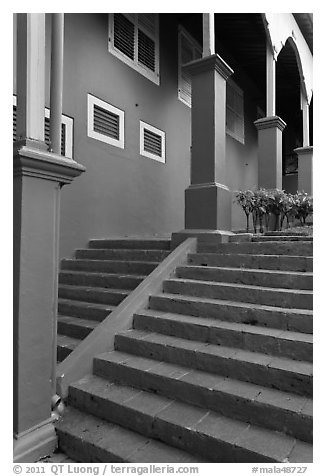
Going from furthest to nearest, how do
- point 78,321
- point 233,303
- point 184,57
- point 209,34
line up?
point 184,57
point 209,34
point 78,321
point 233,303

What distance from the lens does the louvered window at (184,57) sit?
28.0ft

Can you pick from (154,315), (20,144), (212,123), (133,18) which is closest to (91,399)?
(154,315)

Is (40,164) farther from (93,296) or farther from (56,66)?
(93,296)

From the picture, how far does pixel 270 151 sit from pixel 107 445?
658cm

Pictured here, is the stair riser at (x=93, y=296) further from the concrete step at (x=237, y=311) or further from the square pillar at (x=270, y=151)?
the square pillar at (x=270, y=151)

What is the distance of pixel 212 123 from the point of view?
17.1 feet

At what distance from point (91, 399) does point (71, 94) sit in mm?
4766

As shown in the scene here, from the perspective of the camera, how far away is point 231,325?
3.19 meters

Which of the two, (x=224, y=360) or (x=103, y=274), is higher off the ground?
(x=103, y=274)

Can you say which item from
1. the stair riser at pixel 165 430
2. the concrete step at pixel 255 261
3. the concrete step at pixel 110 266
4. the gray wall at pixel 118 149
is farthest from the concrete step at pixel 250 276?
the gray wall at pixel 118 149

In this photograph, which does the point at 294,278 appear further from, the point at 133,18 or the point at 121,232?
the point at 133,18

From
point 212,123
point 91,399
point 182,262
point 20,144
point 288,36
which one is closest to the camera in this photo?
point 20,144

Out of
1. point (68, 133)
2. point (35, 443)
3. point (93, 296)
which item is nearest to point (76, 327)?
point (93, 296)

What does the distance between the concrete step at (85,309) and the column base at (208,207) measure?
1783 mm
